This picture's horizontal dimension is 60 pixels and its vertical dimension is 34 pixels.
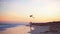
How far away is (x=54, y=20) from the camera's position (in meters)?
1.47

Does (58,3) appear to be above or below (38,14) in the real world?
above

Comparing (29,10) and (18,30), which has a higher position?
(29,10)

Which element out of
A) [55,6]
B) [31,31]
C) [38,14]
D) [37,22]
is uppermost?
[55,6]

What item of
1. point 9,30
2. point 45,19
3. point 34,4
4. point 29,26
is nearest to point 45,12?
point 45,19

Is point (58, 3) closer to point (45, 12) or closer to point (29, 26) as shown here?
point (45, 12)

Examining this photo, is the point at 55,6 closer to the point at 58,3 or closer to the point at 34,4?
the point at 58,3

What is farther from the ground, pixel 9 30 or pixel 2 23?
pixel 2 23

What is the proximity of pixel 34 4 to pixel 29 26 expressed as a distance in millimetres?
353

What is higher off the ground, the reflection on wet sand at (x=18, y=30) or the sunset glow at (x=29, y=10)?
the sunset glow at (x=29, y=10)

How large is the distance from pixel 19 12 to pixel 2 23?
1.05 ft

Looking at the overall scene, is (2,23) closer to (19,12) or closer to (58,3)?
(19,12)

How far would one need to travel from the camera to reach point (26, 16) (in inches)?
58.9

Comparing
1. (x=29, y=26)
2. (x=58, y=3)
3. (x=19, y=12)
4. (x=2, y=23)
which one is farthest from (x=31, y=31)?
(x=58, y=3)

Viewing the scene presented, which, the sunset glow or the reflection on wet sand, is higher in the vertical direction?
the sunset glow
